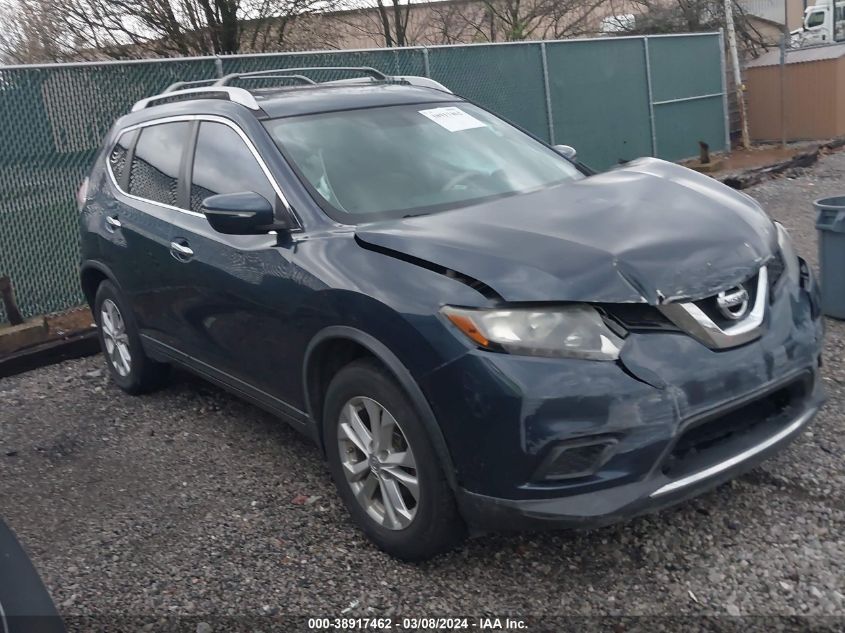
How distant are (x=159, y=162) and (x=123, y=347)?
1.32 m

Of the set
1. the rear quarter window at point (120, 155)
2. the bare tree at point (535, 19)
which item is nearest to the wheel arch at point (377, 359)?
the rear quarter window at point (120, 155)

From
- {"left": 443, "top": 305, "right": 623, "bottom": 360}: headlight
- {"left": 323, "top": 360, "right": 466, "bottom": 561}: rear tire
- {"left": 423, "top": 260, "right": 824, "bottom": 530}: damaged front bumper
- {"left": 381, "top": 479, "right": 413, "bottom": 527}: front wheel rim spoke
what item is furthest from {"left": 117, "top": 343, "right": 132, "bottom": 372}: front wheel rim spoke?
{"left": 443, "top": 305, "right": 623, "bottom": 360}: headlight

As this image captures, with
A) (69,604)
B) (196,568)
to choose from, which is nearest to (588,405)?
(196,568)

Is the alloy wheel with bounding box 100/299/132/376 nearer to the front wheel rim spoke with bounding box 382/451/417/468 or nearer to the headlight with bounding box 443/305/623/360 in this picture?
the front wheel rim spoke with bounding box 382/451/417/468

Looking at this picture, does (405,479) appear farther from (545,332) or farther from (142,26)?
(142,26)

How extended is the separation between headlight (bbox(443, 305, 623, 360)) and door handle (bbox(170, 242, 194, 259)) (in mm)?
1928

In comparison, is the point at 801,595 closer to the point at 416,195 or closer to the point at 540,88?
the point at 416,195

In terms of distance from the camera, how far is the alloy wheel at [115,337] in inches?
217

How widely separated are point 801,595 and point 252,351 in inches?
95.2

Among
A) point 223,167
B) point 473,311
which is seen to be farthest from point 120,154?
point 473,311

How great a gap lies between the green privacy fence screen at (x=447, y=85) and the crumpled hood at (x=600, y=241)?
16.2ft

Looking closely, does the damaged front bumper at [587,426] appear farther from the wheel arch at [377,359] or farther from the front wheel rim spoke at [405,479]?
the front wheel rim spoke at [405,479]

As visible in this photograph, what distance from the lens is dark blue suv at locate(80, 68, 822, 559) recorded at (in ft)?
9.41

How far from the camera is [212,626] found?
315 cm
